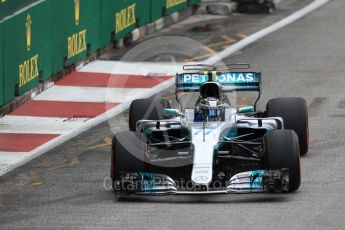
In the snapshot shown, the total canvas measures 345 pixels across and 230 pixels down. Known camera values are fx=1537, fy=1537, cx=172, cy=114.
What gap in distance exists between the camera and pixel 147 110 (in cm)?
1961

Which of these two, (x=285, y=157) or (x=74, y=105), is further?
(x=74, y=105)

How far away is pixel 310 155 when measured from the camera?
64.8 ft

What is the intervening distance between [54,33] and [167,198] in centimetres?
902

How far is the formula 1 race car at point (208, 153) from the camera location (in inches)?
673


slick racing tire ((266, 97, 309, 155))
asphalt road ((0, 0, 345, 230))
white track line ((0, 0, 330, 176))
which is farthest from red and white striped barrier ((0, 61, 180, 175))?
slick racing tire ((266, 97, 309, 155))

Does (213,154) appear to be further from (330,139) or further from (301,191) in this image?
(330,139)

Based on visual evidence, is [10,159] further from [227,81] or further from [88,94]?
[88,94]

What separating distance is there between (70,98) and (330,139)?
569 centimetres

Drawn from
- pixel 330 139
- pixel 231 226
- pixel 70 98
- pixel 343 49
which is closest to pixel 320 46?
pixel 343 49

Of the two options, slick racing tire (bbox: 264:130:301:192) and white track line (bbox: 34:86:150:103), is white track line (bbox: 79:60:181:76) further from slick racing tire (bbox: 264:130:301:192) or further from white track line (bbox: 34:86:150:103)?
slick racing tire (bbox: 264:130:301:192)

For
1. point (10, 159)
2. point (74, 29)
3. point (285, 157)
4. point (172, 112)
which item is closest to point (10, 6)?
point (74, 29)

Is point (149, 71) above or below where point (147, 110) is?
below

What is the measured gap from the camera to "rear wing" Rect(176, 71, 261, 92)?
19.3 meters

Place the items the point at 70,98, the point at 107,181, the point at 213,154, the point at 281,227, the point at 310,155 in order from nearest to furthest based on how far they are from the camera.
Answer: the point at 281,227, the point at 213,154, the point at 107,181, the point at 310,155, the point at 70,98
